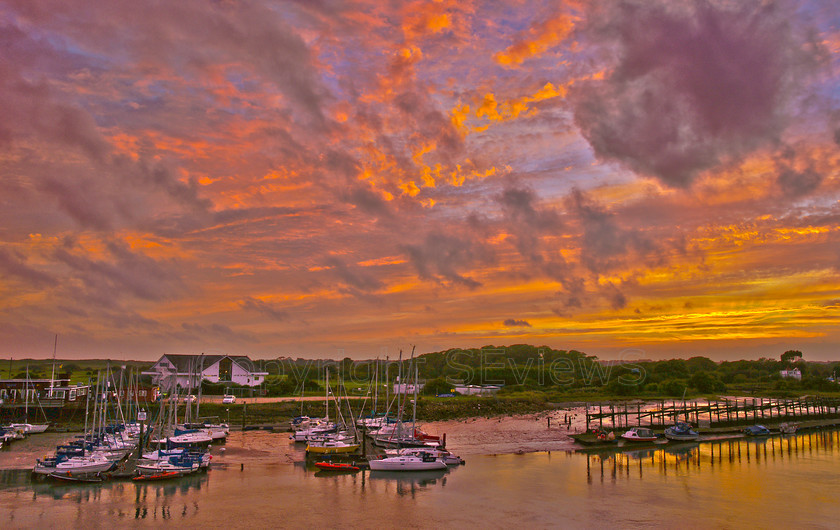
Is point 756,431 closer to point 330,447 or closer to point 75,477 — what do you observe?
point 330,447

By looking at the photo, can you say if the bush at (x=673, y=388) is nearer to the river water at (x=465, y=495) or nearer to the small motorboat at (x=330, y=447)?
the river water at (x=465, y=495)

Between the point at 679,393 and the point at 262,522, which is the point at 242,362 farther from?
the point at 679,393

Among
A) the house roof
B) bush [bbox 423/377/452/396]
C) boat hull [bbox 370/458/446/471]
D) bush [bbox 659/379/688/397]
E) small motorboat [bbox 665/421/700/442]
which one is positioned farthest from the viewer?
bush [bbox 659/379/688/397]

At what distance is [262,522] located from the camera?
1352 inches

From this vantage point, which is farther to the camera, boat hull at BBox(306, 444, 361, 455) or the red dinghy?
boat hull at BBox(306, 444, 361, 455)

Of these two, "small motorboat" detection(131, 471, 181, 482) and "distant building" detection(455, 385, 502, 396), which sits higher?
"distant building" detection(455, 385, 502, 396)

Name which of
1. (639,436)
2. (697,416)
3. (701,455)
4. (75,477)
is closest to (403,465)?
(75,477)

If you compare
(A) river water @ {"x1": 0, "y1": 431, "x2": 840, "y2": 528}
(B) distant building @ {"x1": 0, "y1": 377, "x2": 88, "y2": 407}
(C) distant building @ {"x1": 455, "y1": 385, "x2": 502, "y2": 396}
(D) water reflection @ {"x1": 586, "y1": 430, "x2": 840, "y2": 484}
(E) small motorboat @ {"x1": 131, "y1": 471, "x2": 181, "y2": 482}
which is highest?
(B) distant building @ {"x1": 0, "y1": 377, "x2": 88, "y2": 407}

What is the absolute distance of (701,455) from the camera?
59844 mm

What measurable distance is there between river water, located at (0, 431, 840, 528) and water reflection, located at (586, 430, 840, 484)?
34 cm

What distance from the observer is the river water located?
116ft

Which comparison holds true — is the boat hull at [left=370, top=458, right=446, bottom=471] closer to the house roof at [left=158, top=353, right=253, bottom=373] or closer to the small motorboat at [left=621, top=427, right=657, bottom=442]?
the small motorboat at [left=621, top=427, right=657, bottom=442]

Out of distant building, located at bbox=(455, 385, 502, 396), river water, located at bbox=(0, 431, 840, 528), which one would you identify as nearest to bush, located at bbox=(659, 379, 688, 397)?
distant building, located at bbox=(455, 385, 502, 396)

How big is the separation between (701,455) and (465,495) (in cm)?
3152
